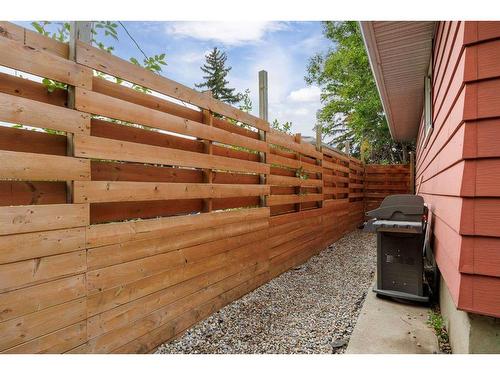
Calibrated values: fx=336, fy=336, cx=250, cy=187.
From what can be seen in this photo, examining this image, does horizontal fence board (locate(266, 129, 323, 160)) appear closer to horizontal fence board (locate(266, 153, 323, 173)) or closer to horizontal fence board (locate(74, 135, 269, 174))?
horizontal fence board (locate(266, 153, 323, 173))

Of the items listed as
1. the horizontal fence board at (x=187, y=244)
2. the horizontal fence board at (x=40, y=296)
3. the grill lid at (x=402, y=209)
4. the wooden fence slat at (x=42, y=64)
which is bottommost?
the horizontal fence board at (x=40, y=296)

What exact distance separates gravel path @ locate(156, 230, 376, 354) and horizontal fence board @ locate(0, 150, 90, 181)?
1509mm

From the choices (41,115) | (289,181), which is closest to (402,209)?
(289,181)

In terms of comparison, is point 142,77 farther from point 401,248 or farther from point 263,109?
point 401,248

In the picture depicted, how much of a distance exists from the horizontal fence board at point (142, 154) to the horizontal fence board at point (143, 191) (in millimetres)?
175

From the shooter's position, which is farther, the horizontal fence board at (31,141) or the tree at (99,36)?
the tree at (99,36)

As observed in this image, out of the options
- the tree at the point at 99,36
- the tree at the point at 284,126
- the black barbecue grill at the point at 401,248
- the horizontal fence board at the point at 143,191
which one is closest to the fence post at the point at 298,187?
the tree at the point at 284,126

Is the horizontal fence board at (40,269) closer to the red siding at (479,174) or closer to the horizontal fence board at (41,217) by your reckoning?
the horizontal fence board at (41,217)

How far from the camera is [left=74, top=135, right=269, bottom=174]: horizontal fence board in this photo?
6.82ft

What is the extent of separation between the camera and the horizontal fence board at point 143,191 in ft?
6.73

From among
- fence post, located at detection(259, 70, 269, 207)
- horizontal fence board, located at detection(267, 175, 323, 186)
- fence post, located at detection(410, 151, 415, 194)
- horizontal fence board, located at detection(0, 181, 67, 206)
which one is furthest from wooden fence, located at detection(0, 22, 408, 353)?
fence post, located at detection(410, 151, 415, 194)

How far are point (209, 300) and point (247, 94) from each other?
116 inches
